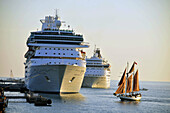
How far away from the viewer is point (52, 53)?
82.3 meters

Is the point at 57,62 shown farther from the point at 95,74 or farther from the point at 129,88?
the point at 95,74

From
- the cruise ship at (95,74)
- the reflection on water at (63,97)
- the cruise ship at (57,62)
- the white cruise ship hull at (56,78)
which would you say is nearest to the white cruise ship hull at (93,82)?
the cruise ship at (95,74)

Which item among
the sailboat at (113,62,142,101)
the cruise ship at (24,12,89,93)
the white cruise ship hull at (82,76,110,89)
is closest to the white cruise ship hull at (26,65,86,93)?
the cruise ship at (24,12,89,93)

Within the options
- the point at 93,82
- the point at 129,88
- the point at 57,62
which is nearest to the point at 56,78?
the point at 57,62

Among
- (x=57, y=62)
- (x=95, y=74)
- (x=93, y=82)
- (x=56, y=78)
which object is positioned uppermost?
(x=57, y=62)

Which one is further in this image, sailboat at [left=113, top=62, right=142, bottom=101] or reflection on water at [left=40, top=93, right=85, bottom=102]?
sailboat at [left=113, top=62, right=142, bottom=101]

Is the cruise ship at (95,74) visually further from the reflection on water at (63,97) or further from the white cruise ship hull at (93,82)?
the reflection on water at (63,97)

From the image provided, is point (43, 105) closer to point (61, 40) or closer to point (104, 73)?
point (61, 40)

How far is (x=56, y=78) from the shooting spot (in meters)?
78.8

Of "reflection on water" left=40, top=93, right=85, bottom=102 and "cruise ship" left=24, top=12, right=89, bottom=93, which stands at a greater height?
"cruise ship" left=24, top=12, right=89, bottom=93

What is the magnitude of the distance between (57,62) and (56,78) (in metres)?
3.80

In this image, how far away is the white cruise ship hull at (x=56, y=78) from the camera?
7866 centimetres

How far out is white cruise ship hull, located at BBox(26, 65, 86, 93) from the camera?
7866cm

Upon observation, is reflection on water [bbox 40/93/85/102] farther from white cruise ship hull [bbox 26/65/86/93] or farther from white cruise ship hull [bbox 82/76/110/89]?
white cruise ship hull [bbox 82/76/110/89]
